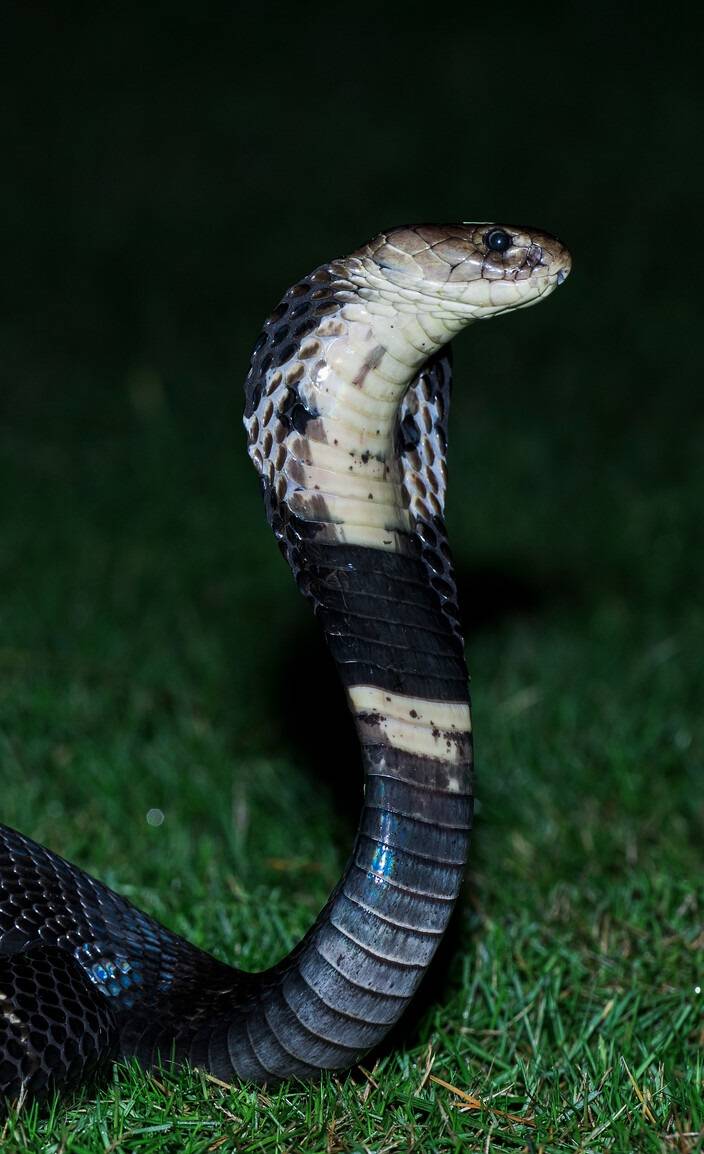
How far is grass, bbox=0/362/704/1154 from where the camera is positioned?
274cm

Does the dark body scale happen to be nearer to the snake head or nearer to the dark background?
the snake head

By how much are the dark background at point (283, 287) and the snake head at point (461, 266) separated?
2.69 meters

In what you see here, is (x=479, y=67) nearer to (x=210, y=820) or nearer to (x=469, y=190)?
(x=469, y=190)

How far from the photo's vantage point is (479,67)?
1345 centimetres

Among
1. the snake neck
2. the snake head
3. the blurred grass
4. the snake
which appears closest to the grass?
the blurred grass

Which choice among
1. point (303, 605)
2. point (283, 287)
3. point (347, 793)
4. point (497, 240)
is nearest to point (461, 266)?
point (497, 240)

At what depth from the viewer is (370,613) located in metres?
2.58

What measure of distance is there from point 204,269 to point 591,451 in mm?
3638

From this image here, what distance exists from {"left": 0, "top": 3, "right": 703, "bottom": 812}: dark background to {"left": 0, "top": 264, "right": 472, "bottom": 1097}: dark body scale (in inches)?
89.1

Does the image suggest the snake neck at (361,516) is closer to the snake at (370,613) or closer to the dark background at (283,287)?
the snake at (370,613)

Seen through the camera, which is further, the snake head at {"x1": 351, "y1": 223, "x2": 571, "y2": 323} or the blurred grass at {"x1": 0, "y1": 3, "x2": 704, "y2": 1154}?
the blurred grass at {"x1": 0, "y1": 3, "x2": 704, "y2": 1154}

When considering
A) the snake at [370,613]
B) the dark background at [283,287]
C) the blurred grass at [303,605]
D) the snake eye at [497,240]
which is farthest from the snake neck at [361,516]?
the dark background at [283,287]

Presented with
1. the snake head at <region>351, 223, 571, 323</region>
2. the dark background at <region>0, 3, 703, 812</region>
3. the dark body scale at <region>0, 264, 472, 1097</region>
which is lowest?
the dark background at <region>0, 3, 703, 812</region>

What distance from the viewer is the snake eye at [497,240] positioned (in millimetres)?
2434
